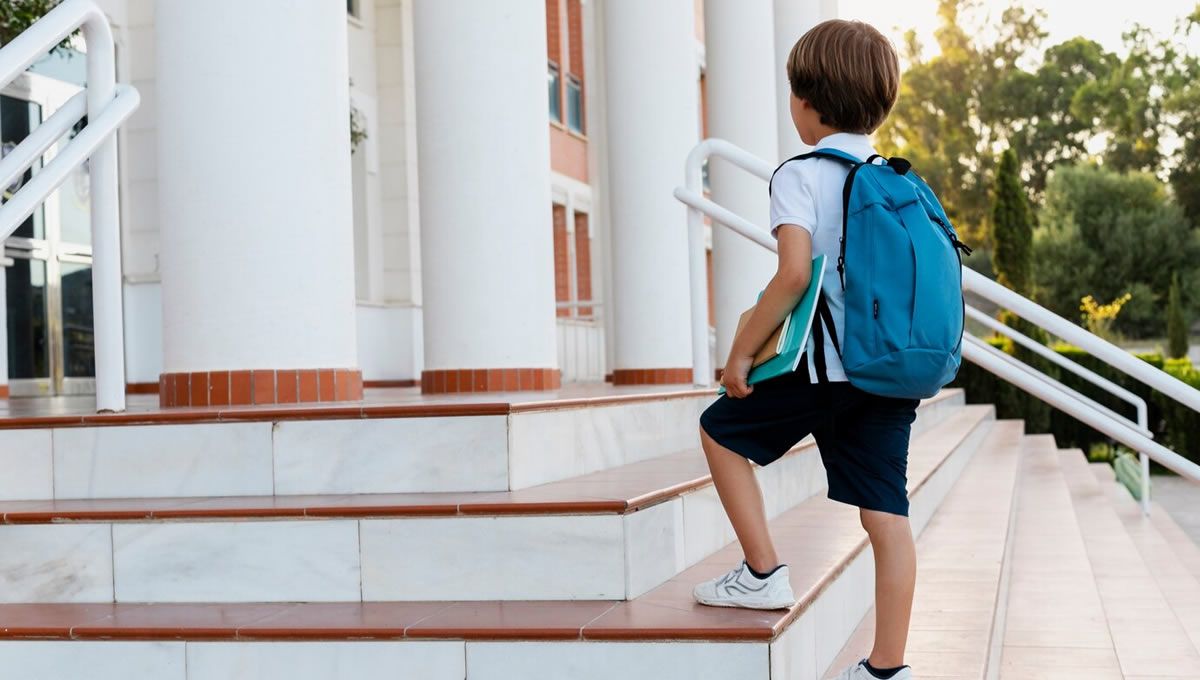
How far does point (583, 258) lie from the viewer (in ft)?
57.4

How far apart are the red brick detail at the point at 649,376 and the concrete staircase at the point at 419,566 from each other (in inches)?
172

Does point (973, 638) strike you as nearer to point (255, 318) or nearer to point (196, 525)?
point (196, 525)

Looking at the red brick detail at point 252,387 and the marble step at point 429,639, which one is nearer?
the marble step at point 429,639

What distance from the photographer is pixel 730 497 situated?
9.91 feet

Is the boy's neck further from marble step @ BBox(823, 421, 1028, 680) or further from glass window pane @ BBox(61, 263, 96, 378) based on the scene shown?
glass window pane @ BBox(61, 263, 96, 378)

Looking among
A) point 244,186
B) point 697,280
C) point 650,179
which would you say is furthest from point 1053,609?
point 650,179

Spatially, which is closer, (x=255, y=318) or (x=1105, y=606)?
(x=255, y=318)

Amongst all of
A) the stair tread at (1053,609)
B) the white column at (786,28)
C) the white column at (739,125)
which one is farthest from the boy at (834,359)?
the white column at (786,28)

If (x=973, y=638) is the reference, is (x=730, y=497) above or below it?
above

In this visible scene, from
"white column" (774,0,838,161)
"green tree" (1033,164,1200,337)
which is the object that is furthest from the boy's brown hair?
"green tree" (1033,164,1200,337)

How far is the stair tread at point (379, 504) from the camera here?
3.26 metres

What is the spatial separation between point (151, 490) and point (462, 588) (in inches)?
43.2

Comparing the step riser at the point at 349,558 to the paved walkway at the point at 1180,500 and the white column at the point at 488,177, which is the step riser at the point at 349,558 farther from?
the paved walkway at the point at 1180,500

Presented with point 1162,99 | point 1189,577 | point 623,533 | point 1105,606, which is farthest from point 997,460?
point 1162,99
